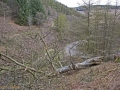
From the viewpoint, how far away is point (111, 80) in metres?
5.48

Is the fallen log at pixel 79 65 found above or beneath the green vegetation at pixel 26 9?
beneath

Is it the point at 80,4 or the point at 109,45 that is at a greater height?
the point at 80,4

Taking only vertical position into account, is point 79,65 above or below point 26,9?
below

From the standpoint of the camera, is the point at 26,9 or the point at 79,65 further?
the point at 26,9

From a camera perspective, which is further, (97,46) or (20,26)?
(20,26)

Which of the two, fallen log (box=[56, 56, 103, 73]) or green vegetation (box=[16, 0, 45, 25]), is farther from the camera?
green vegetation (box=[16, 0, 45, 25])

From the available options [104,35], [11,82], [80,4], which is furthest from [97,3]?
[11,82]

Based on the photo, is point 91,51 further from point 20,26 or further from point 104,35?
point 20,26

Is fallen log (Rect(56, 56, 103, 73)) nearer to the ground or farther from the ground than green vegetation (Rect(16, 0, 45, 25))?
nearer to the ground

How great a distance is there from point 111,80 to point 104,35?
37.4 feet

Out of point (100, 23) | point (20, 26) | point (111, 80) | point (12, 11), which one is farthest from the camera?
point (12, 11)

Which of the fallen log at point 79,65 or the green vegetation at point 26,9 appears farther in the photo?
the green vegetation at point 26,9

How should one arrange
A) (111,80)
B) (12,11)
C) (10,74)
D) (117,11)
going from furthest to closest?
(12,11) → (117,11) → (111,80) → (10,74)

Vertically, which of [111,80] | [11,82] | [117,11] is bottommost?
[111,80]
